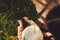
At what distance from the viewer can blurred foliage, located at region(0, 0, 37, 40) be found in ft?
9.87

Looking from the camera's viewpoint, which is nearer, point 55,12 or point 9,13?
point 55,12

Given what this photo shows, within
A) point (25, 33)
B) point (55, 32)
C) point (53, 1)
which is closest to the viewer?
point (25, 33)

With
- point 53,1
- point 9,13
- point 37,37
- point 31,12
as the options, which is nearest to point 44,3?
point 53,1

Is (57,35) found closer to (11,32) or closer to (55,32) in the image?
(55,32)

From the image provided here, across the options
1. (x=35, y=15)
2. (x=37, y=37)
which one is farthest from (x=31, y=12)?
(x=37, y=37)

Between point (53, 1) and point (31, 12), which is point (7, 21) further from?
point (53, 1)

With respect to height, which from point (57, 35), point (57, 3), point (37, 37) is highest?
point (57, 3)

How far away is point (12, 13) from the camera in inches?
122

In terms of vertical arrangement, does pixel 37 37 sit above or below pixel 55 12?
below

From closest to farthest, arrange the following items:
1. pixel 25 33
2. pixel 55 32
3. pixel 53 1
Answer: pixel 25 33
pixel 53 1
pixel 55 32

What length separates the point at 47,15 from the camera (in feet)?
9.28

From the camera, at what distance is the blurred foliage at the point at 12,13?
3.01 m

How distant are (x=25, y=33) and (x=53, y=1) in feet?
2.69

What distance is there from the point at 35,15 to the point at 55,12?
0.29 meters
